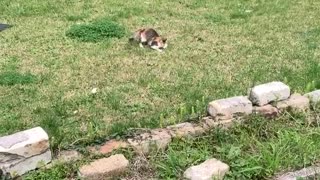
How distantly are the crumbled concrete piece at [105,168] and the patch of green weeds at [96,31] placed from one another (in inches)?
115

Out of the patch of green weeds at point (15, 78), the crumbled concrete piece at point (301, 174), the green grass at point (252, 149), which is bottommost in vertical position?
the crumbled concrete piece at point (301, 174)

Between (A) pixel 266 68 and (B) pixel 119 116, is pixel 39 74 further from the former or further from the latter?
(A) pixel 266 68

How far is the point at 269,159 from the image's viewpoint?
3.33 metres

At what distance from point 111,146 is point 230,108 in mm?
889

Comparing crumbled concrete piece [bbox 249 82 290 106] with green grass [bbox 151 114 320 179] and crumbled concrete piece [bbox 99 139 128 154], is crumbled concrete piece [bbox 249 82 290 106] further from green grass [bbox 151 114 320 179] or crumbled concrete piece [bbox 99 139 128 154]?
crumbled concrete piece [bbox 99 139 128 154]

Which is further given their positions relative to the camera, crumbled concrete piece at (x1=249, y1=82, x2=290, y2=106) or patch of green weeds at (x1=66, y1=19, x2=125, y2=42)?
patch of green weeds at (x1=66, y1=19, x2=125, y2=42)

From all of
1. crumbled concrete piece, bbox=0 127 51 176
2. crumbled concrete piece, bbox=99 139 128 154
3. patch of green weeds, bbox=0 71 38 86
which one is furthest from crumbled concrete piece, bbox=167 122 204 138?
patch of green weeds, bbox=0 71 38 86

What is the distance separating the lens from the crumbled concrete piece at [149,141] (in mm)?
3506

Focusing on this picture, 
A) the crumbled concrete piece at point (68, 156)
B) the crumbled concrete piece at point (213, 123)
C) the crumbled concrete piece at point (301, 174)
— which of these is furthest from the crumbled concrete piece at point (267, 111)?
the crumbled concrete piece at point (68, 156)

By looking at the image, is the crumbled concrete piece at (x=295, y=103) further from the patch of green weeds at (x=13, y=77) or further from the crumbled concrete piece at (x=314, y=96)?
the patch of green weeds at (x=13, y=77)

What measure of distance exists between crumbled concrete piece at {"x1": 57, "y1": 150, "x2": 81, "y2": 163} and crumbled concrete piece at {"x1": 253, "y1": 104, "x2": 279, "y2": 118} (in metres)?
1.31

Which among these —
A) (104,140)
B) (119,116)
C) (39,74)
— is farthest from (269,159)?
(39,74)

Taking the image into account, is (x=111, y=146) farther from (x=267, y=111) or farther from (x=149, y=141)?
(x=267, y=111)

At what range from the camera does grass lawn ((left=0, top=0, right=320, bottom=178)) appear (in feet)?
13.9
